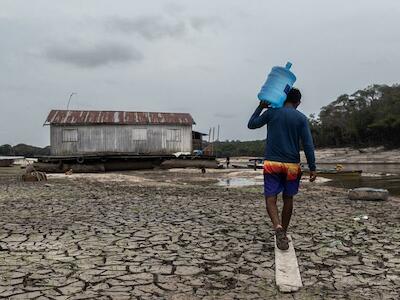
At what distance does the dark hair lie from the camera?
19.8 feet

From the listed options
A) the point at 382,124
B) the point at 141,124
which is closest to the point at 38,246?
the point at 141,124

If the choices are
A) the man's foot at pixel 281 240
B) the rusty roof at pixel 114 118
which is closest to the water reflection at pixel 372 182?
the man's foot at pixel 281 240

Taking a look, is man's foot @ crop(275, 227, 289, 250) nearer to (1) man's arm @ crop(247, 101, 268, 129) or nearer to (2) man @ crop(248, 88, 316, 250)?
(2) man @ crop(248, 88, 316, 250)

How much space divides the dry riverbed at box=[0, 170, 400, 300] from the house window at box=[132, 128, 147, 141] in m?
31.8

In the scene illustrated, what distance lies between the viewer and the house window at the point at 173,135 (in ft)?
139

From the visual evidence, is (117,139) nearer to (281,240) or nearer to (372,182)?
(372,182)

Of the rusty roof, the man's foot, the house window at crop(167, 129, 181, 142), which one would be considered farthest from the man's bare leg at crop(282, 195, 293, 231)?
the house window at crop(167, 129, 181, 142)

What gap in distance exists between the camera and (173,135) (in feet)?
140

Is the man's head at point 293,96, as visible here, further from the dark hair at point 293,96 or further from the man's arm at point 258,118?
the man's arm at point 258,118

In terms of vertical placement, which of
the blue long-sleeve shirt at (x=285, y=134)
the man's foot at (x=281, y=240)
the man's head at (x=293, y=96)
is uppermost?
the man's head at (x=293, y=96)

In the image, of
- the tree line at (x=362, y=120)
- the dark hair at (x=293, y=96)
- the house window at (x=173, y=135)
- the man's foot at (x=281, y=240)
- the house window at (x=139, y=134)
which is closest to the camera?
the man's foot at (x=281, y=240)

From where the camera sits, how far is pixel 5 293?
13.4 ft

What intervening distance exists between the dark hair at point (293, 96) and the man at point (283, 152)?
0.48 feet

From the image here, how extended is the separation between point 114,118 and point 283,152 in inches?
1458
